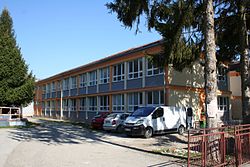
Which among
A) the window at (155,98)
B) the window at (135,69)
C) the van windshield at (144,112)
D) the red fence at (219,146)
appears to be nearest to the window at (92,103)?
the window at (135,69)

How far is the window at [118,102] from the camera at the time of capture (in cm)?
3130

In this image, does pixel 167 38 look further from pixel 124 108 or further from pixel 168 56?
pixel 124 108

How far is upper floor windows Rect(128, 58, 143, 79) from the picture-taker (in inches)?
1112

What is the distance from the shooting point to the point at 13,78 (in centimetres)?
3350

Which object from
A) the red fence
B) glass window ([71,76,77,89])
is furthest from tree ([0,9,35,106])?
the red fence

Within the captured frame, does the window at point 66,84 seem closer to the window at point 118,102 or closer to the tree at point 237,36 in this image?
the window at point 118,102

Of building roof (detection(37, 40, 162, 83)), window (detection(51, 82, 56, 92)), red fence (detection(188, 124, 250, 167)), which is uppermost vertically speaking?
building roof (detection(37, 40, 162, 83))

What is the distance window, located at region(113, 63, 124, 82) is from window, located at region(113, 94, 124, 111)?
183cm

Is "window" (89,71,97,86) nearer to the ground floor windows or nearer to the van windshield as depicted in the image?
the ground floor windows

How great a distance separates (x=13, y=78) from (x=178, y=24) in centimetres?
2518

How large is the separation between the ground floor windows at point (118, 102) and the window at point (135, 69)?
299 cm

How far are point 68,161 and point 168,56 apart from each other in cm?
746

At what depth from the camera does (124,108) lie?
3058cm

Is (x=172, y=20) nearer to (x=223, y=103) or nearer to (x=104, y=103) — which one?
(x=223, y=103)
